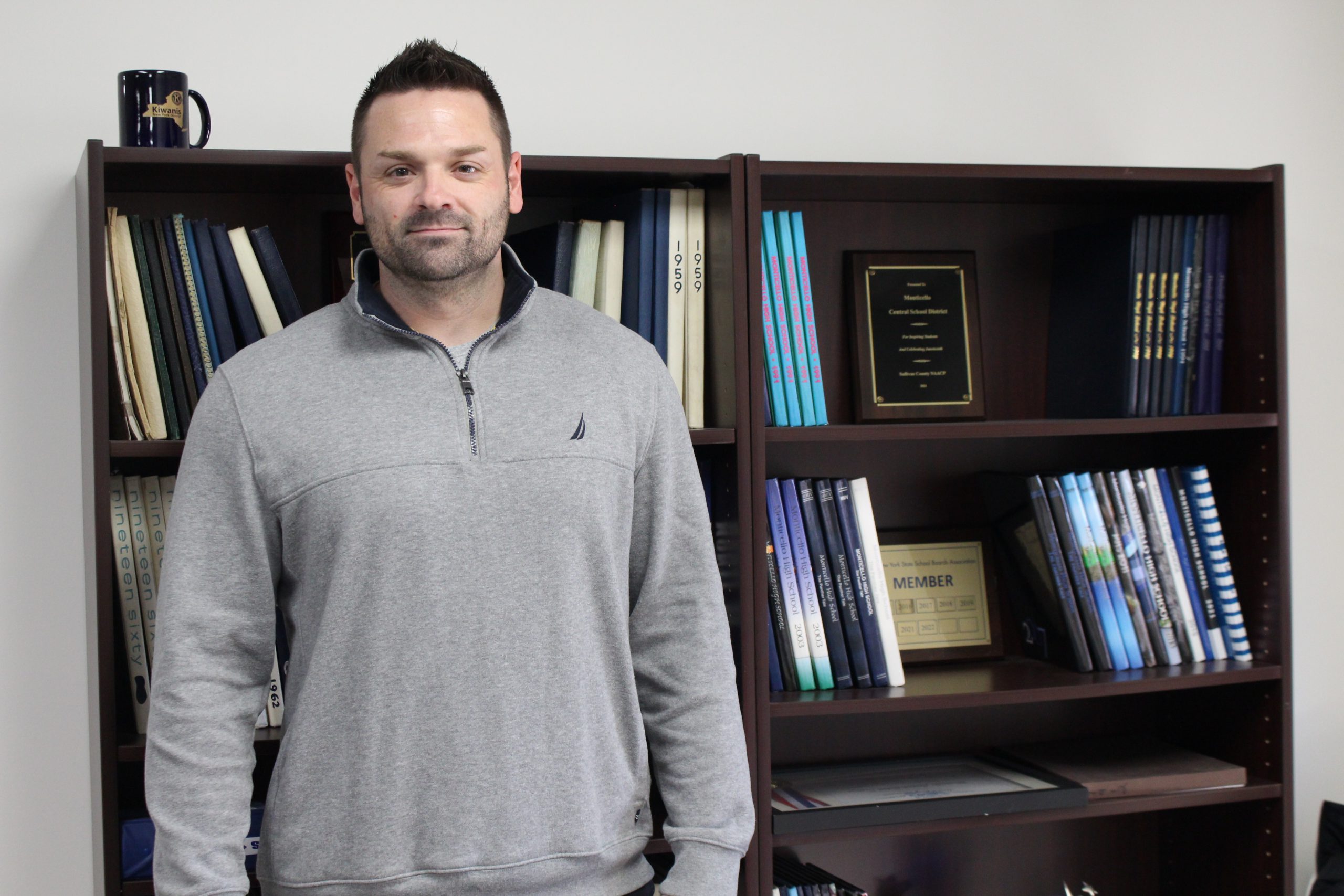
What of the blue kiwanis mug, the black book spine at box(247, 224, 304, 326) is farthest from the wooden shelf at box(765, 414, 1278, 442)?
the blue kiwanis mug

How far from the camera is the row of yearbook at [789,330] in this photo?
1.77 meters

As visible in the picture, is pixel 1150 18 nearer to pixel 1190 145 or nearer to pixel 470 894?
pixel 1190 145

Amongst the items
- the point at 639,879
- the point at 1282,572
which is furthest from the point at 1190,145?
the point at 639,879

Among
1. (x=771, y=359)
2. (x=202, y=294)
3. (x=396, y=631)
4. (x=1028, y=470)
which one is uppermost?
(x=202, y=294)

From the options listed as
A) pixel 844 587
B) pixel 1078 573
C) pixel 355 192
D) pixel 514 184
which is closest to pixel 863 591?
pixel 844 587

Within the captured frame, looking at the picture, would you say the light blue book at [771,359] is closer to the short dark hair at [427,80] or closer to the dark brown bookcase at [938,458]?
the dark brown bookcase at [938,458]

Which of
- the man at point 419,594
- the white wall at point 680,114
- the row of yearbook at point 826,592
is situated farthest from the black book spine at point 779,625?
the white wall at point 680,114

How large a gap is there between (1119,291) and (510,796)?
1.26 metres

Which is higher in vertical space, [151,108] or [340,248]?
[151,108]

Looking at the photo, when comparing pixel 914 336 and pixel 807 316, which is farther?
pixel 914 336

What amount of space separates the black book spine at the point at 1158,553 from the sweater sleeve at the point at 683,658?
32.5 inches

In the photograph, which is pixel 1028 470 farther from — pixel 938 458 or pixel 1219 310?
pixel 1219 310

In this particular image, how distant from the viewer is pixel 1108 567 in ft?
6.20

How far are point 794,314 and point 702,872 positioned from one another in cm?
82
